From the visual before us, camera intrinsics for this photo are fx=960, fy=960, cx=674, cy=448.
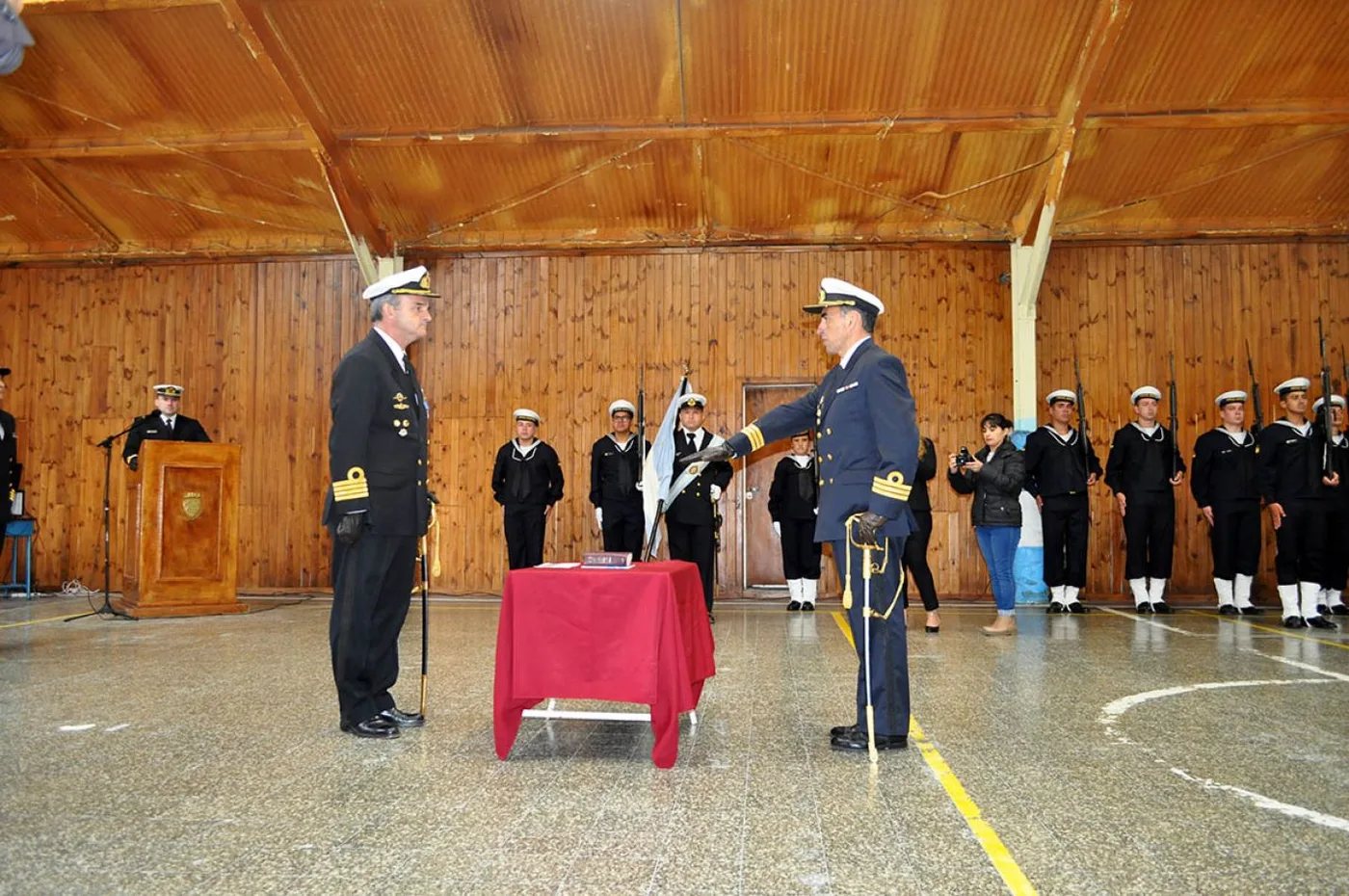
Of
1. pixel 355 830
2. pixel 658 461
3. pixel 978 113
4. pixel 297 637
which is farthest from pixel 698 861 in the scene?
pixel 978 113

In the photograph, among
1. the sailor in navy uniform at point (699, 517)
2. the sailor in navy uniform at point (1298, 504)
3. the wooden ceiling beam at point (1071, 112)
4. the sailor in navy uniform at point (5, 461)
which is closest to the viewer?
the sailor in navy uniform at point (5, 461)

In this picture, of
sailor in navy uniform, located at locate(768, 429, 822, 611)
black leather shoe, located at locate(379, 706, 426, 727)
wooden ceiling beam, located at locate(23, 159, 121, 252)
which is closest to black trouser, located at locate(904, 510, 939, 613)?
sailor in navy uniform, located at locate(768, 429, 822, 611)

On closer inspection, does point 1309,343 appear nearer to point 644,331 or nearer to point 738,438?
point 644,331

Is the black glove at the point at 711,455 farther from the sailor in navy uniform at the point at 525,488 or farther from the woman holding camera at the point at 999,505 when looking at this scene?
the sailor in navy uniform at the point at 525,488

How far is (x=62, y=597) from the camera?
395 inches

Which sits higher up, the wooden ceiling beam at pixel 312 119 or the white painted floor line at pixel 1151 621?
the wooden ceiling beam at pixel 312 119

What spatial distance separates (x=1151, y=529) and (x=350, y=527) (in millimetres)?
7952

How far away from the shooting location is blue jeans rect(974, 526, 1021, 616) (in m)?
7.07

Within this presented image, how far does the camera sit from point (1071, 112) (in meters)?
8.51

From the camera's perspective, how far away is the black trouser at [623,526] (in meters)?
8.86

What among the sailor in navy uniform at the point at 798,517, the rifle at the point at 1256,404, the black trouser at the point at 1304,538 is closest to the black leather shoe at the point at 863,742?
the sailor in navy uniform at the point at 798,517

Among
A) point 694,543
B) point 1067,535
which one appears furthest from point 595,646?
→ point 1067,535

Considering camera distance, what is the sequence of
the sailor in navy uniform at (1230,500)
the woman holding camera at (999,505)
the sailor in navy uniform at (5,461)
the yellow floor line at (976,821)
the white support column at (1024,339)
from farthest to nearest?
the white support column at (1024,339), the sailor in navy uniform at (1230,500), the woman holding camera at (999,505), the sailor in navy uniform at (5,461), the yellow floor line at (976,821)

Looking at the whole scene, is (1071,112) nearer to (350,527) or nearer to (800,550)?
(800,550)
